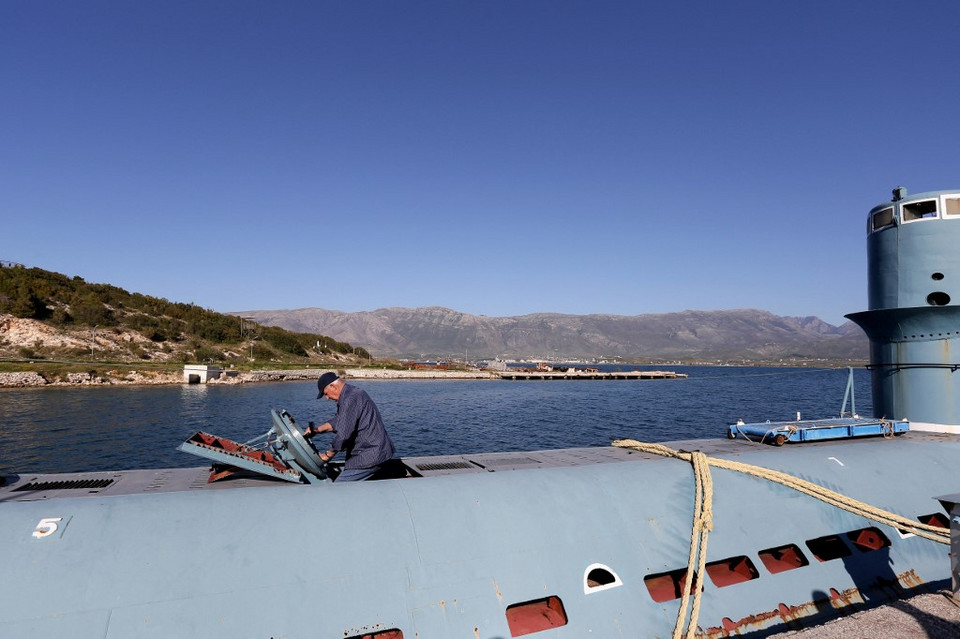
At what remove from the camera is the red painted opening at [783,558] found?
835cm

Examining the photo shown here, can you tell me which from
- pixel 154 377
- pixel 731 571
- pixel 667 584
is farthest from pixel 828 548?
pixel 154 377

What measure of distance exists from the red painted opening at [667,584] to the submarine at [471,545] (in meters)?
0.03

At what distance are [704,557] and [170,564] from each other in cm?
634

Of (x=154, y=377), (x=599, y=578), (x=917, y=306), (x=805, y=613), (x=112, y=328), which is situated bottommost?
(x=154, y=377)

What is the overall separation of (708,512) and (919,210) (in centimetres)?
1028

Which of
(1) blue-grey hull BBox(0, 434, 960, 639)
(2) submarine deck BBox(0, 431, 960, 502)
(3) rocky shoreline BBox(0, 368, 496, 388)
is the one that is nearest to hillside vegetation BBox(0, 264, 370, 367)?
(3) rocky shoreline BBox(0, 368, 496, 388)

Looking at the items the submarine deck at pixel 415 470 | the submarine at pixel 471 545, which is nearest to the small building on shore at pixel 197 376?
the submarine deck at pixel 415 470

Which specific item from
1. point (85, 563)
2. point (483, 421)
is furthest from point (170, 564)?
point (483, 421)

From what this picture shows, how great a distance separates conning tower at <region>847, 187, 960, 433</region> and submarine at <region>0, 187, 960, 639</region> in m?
2.41

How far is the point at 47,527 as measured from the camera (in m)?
5.53

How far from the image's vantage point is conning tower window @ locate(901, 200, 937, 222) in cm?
Answer: 1290

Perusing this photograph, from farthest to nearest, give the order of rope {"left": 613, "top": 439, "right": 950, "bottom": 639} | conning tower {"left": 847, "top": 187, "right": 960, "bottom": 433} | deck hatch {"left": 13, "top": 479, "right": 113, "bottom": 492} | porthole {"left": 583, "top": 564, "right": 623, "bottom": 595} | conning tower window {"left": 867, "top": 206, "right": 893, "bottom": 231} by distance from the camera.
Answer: conning tower window {"left": 867, "top": 206, "right": 893, "bottom": 231} < conning tower {"left": 847, "top": 187, "right": 960, "bottom": 433} < deck hatch {"left": 13, "top": 479, "right": 113, "bottom": 492} < rope {"left": 613, "top": 439, "right": 950, "bottom": 639} < porthole {"left": 583, "top": 564, "right": 623, "bottom": 595}

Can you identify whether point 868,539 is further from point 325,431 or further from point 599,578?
point 325,431

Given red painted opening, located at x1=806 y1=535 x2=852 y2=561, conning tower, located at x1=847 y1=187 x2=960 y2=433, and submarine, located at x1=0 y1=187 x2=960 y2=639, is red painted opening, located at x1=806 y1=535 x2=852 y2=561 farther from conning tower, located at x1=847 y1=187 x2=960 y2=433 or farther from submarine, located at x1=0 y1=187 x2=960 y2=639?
conning tower, located at x1=847 y1=187 x2=960 y2=433
